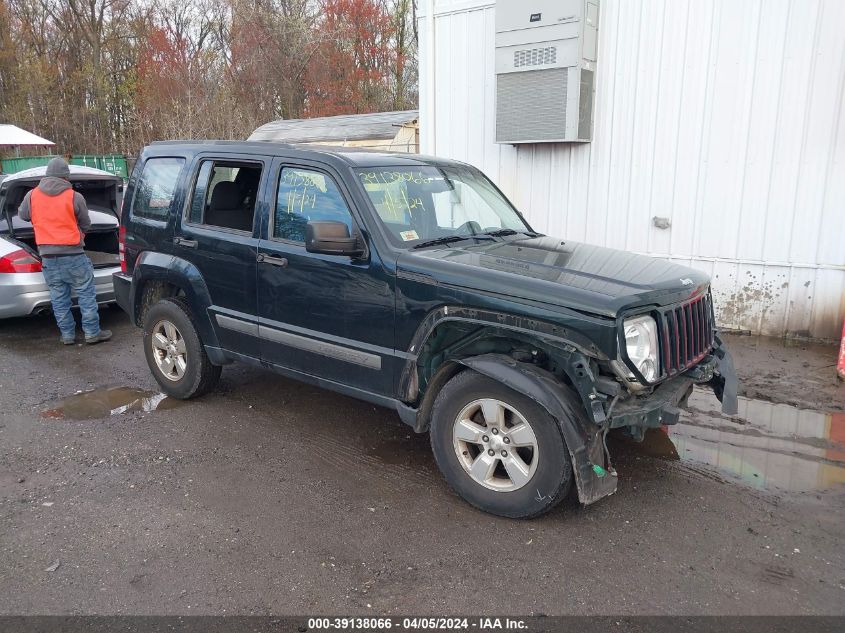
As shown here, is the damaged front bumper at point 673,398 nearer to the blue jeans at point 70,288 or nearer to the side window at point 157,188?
the side window at point 157,188

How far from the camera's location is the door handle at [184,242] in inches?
194

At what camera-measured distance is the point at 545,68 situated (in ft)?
24.2

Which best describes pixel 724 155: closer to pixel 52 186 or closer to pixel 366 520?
pixel 366 520

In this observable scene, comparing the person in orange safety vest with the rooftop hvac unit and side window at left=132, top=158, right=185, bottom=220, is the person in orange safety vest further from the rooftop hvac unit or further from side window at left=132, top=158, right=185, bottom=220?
the rooftop hvac unit

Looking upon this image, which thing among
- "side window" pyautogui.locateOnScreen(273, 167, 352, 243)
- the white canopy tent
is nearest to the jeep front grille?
"side window" pyautogui.locateOnScreen(273, 167, 352, 243)

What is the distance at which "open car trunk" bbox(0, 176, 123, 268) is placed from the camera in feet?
24.6

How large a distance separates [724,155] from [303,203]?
482cm

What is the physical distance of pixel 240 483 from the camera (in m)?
4.02

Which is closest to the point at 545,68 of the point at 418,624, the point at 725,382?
the point at 725,382

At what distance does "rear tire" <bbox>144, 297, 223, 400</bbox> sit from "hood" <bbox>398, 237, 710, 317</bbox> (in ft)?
7.32

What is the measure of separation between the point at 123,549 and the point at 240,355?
178 cm

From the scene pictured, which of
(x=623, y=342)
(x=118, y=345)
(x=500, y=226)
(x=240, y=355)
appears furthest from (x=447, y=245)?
(x=118, y=345)

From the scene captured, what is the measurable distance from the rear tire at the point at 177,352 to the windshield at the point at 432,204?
6.62 feet

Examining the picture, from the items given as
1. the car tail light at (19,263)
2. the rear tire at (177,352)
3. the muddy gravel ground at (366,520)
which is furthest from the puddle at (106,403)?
the car tail light at (19,263)
